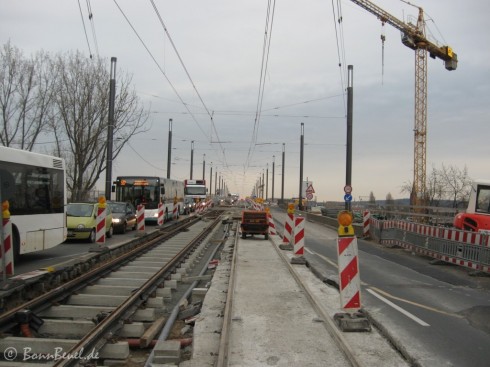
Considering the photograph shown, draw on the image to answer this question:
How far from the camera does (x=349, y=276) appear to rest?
6961 millimetres

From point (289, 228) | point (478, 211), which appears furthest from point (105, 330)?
point (478, 211)

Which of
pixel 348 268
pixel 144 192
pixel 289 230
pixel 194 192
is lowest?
pixel 289 230

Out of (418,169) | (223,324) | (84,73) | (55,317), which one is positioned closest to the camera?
(223,324)

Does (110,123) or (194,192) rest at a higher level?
(110,123)

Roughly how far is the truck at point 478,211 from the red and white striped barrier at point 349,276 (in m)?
12.1

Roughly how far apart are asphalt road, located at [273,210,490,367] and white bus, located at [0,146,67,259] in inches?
296

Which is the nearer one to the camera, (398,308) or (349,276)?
(349,276)

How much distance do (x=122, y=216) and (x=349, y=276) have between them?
63.9 ft

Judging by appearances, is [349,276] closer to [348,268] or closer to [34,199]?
[348,268]

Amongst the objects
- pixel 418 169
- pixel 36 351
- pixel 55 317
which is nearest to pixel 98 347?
pixel 36 351

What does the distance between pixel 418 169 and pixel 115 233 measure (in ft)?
180

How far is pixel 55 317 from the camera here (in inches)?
302

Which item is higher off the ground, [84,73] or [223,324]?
[84,73]

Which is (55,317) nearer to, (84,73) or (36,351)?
(36,351)
